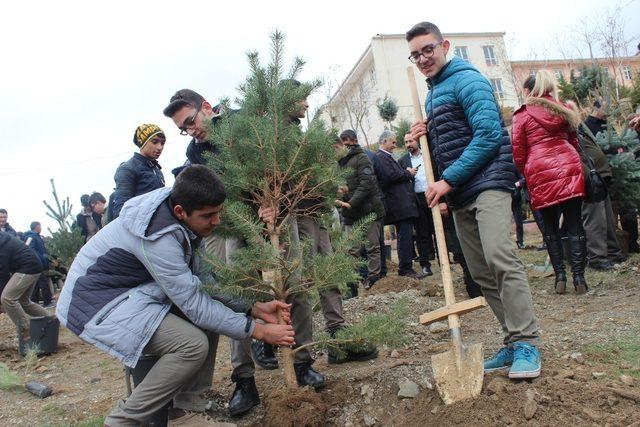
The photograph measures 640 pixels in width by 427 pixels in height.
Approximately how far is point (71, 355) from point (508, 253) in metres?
5.37

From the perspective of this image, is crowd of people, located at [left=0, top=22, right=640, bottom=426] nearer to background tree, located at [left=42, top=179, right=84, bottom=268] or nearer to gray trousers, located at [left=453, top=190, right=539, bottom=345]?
gray trousers, located at [left=453, top=190, right=539, bottom=345]

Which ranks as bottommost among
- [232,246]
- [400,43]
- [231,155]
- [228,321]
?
[228,321]

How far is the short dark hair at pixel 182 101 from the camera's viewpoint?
368 cm

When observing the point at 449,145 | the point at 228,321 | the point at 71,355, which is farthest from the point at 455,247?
the point at 71,355

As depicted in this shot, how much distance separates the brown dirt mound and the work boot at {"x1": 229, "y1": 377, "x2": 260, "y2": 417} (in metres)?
0.21

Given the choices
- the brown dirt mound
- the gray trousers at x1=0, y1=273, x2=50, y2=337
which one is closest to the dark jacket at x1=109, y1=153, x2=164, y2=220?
the brown dirt mound

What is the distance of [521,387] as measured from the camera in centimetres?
251

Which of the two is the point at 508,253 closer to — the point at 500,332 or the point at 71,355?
Result: the point at 500,332

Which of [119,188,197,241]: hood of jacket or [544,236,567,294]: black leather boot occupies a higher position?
[119,188,197,241]: hood of jacket

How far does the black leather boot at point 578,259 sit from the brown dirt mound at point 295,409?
11.3 ft

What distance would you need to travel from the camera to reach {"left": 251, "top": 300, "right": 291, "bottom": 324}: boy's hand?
2818mm

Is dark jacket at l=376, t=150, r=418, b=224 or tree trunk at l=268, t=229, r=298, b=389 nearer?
tree trunk at l=268, t=229, r=298, b=389

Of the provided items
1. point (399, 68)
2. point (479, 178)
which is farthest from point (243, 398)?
point (399, 68)

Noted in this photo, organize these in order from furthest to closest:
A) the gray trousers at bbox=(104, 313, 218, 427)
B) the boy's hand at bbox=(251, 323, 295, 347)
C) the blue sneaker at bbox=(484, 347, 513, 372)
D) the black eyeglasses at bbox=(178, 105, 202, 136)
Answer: the black eyeglasses at bbox=(178, 105, 202, 136) < the blue sneaker at bbox=(484, 347, 513, 372) < the boy's hand at bbox=(251, 323, 295, 347) < the gray trousers at bbox=(104, 313, 218, 427)
